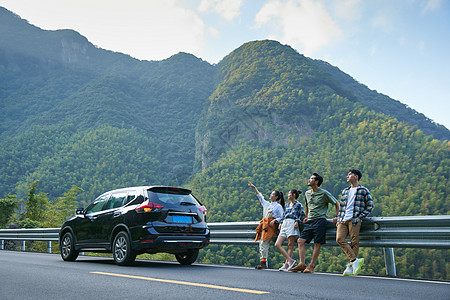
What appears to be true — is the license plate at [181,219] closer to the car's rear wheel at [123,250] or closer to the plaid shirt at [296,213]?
the car's rear wheel at [123,250]

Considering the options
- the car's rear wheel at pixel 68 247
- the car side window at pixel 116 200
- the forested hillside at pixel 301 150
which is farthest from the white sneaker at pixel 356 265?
the forested hillside at pixel 301 150

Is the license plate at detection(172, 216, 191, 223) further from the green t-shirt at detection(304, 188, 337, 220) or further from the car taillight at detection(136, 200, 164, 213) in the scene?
the green t-shirt at detection(304, 188, 337, 220)

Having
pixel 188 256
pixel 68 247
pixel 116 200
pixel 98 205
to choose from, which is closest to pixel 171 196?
pixel 116 200

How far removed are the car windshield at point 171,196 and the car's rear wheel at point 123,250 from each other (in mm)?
907

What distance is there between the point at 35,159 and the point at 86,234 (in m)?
110

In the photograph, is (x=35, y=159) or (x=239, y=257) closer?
(x=239, y=257)

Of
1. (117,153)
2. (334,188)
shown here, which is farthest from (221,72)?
(334,188)

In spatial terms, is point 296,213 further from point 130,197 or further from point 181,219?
point 130,197

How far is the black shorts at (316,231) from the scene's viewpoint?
25.2ft

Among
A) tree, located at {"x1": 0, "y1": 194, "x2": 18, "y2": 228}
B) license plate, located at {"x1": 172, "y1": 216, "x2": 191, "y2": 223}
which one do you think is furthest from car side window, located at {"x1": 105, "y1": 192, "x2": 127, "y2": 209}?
tree, located at {"x1": 0, "y1": 194, "x2": 18, "y2": 228}

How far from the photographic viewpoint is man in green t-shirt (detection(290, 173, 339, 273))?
7.68 m

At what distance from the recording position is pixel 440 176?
8056cm

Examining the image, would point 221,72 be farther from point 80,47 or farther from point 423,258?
point 423,258

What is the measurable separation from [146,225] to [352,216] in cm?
371
